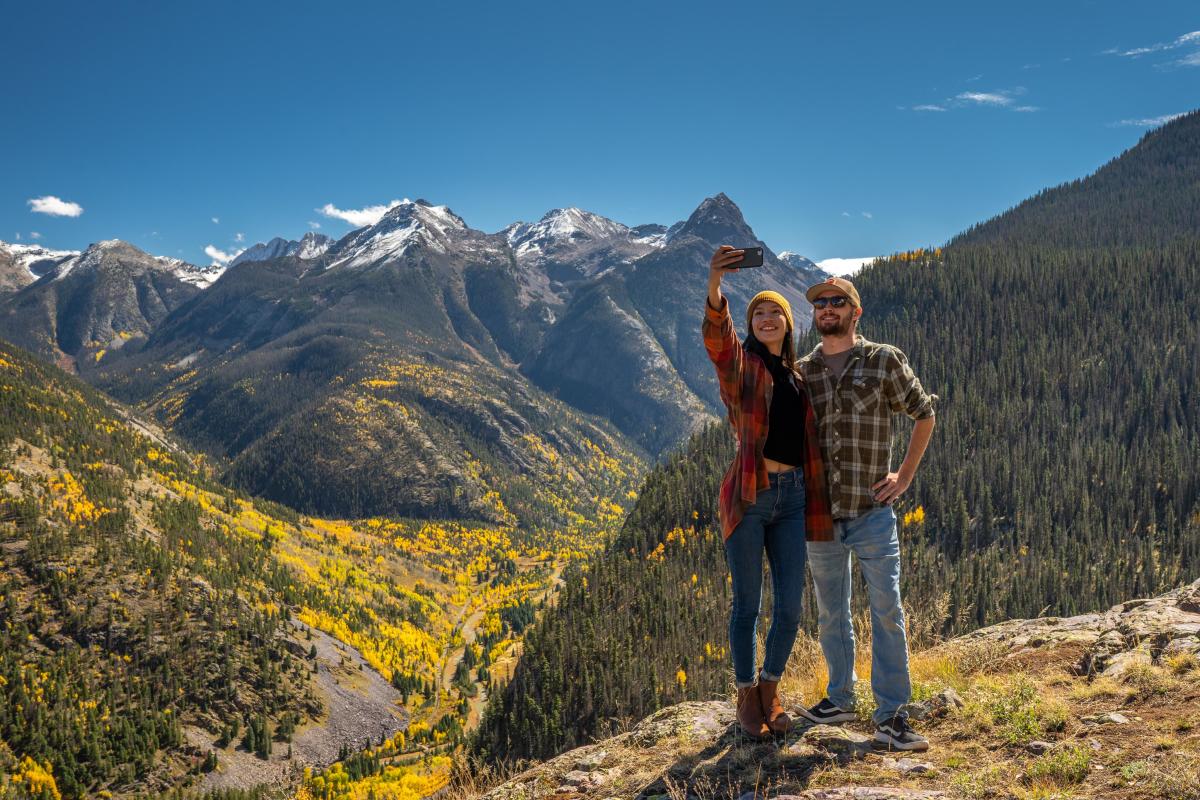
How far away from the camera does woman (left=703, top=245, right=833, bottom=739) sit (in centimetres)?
816

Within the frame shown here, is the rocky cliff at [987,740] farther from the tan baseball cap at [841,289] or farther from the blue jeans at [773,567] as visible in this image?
the tan baseball cap at [841,289]

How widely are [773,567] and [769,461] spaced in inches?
53.3

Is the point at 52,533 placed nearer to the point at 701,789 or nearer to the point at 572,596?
the point at 572,596

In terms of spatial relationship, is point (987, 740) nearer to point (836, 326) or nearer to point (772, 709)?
point (772, 709)

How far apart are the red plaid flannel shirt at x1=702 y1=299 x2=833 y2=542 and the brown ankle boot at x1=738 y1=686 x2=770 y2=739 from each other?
2233 millimetres

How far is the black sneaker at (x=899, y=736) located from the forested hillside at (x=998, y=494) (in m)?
33.6

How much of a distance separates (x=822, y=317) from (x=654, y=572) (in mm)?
107241

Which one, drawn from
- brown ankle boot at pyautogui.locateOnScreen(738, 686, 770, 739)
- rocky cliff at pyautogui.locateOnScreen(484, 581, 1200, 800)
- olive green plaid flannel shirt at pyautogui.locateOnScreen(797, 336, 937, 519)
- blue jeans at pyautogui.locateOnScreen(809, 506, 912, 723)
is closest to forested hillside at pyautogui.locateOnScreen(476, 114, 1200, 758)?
rocky cliff at pyautogui.locateOnScreen(484, 581, 1200, 800)

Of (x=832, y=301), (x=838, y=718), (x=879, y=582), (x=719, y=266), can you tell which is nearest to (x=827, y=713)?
(x=838, y=718)

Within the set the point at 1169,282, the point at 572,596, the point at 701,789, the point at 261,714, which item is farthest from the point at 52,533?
the point at 1169,282

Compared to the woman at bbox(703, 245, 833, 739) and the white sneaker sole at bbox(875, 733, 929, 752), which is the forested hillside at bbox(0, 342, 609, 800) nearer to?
the white sneaker sole at bbox(875, 733, 929, 752)

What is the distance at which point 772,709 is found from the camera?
28.5 feet

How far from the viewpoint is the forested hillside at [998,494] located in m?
84.3

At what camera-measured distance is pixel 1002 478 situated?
12244 centimetres
